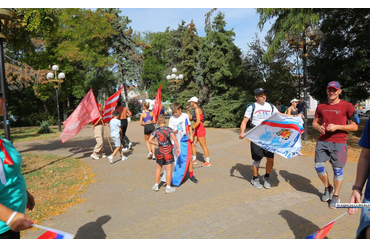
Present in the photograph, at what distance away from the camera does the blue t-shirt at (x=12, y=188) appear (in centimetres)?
213

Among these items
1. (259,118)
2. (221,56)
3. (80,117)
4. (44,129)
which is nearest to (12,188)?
(259,118)

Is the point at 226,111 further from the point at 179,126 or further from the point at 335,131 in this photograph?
the point at 335,131

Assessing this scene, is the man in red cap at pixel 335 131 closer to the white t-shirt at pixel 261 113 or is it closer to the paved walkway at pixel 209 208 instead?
the paved walkway at pixel 209 208

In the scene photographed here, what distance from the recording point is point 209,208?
15.6 feet

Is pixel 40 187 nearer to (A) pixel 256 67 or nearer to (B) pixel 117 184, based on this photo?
(B) pixel 117 184

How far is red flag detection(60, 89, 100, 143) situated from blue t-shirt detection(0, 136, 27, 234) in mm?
6483

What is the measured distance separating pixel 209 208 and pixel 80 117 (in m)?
6.06

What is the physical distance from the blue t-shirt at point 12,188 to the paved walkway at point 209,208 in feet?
6.20

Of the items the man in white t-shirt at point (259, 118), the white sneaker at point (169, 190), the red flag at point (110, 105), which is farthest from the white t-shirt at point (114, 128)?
the man in white t-shirt at point (259, 118)

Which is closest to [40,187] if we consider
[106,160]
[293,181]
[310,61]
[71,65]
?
[106,160]

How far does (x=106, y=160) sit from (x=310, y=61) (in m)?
17.5

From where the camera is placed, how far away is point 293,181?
6277 millimetres

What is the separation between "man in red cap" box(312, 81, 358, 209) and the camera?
14.9 ft
